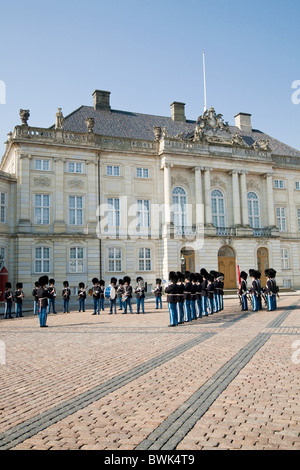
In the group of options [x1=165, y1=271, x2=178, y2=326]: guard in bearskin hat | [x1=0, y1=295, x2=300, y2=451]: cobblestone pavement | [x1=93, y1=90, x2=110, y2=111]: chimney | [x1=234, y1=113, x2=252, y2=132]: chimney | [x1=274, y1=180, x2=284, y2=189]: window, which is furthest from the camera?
[x1=234, y1=113, x2=252, y2=132]: chimney

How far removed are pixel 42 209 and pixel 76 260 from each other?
4.54 m

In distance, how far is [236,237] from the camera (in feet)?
118

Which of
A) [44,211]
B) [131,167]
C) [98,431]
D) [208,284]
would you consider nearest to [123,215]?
[131,167]

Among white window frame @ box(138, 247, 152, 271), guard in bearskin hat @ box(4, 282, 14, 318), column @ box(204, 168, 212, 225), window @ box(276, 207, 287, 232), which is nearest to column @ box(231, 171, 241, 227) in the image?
column @ box(204, 168, 212, 225)

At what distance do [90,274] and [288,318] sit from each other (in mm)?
18595

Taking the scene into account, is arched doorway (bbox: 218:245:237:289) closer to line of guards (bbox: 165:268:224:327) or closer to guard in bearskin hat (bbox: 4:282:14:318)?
line of guards (bbox: 165:268:224:327)

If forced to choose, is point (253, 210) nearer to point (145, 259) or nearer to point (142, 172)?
point (142, 172)

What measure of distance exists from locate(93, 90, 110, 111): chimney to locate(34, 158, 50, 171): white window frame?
999cm

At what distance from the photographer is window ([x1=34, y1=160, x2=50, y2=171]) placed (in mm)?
30766

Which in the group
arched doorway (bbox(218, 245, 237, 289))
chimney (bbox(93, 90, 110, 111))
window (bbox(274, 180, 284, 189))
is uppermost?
chimney (bbox(93, 90, 110, 111))

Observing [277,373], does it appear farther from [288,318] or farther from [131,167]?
[131,167]

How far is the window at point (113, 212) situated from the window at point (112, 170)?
209 cm

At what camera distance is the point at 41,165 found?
30.9m

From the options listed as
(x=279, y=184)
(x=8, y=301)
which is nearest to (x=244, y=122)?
(x=279, y=184)
